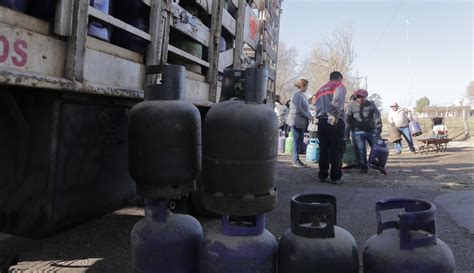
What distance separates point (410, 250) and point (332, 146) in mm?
4895

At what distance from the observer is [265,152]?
6.05 ft

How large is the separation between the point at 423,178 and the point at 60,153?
22.8ft

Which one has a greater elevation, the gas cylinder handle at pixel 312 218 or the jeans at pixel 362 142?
the jeans at pixel 362 142

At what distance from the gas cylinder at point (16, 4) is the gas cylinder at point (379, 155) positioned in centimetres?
743

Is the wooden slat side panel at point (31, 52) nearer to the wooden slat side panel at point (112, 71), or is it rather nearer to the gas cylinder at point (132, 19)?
the wooden slat side panel at point (112, 71)

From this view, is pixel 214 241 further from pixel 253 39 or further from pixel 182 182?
pixel 253 39

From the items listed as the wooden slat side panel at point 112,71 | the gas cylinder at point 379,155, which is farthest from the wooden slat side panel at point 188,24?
the gas cylinder at point 379,155

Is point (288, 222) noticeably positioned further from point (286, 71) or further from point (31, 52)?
point (286, 71)

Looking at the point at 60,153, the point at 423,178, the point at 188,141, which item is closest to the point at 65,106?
the point at 60,153

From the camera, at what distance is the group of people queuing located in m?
6.38

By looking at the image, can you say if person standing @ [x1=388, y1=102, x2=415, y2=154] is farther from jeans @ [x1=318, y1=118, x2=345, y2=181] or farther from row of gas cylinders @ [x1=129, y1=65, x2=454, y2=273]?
row of gas cylinders @ [x1=129, y1=65, x2=454, y2=273]

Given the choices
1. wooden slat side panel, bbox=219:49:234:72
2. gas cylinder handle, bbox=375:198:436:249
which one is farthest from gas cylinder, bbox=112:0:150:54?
gas cylinder handle, bbox=375:198:436:249

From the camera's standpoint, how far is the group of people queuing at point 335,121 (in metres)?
6.38

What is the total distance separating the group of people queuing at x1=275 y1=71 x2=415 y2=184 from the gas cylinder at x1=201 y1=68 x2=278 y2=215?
4550mm
